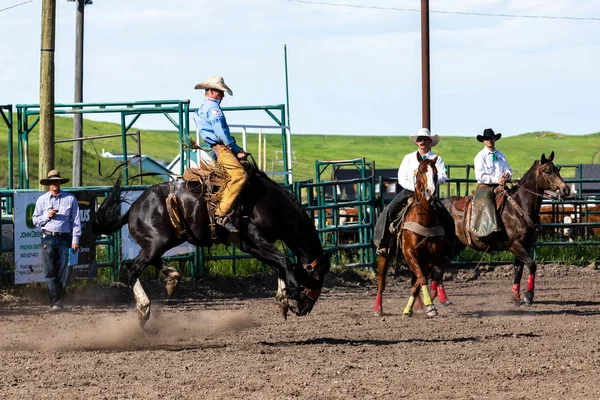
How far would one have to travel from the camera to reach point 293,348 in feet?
29.0

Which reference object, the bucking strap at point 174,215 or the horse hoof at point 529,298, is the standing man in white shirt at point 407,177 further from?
the bucking strap at point 174,215

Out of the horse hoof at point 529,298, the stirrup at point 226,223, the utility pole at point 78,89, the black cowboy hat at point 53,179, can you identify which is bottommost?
the horse hoof at point 529,298

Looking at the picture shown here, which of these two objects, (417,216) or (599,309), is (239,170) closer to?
(417,216)

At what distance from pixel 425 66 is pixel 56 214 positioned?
1098 cm

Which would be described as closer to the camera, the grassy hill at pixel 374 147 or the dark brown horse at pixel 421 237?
the dark brown horse at pixel 421 237

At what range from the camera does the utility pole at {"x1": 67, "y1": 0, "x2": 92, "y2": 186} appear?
2192 centimetres

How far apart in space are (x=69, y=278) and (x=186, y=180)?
154 inches

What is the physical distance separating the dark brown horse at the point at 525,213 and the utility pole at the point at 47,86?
18.5ft

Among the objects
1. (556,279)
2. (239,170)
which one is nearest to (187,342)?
(239,170)

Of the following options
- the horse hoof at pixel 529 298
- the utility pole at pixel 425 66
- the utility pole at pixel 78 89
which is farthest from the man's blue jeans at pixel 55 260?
the utility pole at pixel 425 66

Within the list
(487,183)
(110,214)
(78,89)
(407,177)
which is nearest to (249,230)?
(110,214)

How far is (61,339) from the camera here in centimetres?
959

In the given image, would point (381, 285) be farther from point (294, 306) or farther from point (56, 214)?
point (56, 214)

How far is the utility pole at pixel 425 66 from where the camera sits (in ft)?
68.5
